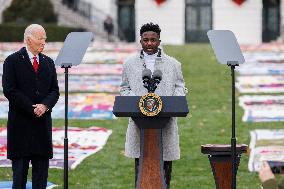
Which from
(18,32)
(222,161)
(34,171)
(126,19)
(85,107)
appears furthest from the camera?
(126,19)

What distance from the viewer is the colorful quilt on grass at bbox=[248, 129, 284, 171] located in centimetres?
1229

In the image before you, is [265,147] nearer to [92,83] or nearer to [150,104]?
[150,104]

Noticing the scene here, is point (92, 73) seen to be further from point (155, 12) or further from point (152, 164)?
point (155, 12)

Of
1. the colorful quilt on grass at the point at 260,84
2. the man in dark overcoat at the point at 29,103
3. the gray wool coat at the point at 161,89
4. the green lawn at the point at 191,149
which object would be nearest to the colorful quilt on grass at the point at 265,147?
the green lawn at the point at 191,149

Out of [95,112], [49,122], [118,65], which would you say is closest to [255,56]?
[118,65]

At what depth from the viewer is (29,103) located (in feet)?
A: 28.9

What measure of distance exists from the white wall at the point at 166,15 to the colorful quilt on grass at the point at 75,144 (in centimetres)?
4077

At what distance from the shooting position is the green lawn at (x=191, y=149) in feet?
36.6

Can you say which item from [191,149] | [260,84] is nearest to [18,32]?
[260,84]

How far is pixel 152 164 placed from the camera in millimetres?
8445

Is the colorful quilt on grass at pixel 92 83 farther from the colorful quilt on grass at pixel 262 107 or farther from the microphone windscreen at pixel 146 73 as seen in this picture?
the microphone windscreen at pixel 146 73

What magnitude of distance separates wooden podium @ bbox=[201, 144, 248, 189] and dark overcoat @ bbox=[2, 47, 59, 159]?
Answer: 1.57m

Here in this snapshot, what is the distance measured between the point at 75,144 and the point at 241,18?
4290 cm

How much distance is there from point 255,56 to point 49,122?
23140mm
